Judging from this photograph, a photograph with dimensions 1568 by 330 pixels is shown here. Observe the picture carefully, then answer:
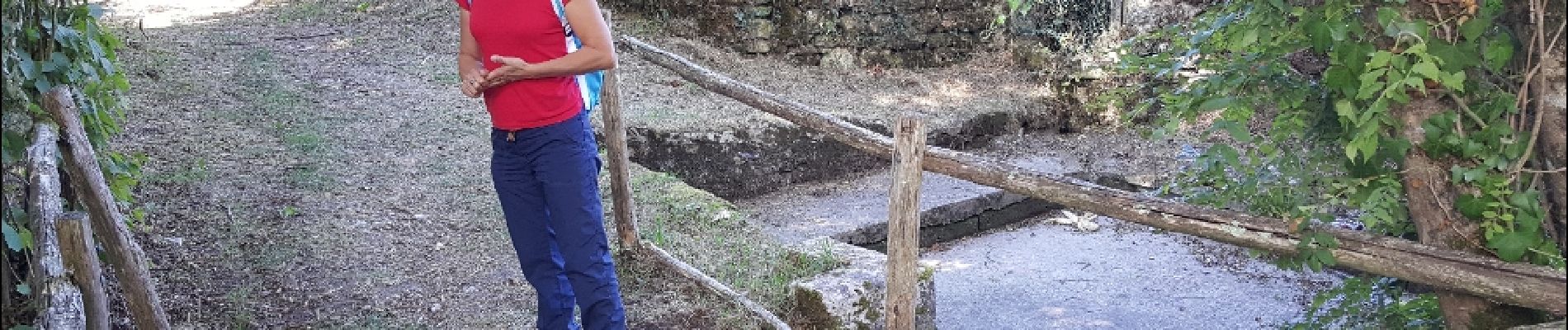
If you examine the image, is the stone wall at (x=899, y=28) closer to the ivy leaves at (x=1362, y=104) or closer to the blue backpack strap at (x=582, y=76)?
the ivy leaves at (x=1362, y=104)

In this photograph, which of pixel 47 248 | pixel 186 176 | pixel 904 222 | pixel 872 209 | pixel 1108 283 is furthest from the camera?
pixel 872 209

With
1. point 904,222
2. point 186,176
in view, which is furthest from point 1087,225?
point 186,176

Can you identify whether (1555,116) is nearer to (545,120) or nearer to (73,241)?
(545,120)

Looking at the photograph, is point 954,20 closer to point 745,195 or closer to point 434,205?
point 745,195

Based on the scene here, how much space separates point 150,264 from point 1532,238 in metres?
4.33

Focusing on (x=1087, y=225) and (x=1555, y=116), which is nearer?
(x=1555, y=116)

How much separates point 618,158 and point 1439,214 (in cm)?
276

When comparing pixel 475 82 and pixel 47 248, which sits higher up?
pixel 475 82

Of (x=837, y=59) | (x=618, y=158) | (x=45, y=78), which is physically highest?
(x=45, y=78)

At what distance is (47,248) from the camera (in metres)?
2.91

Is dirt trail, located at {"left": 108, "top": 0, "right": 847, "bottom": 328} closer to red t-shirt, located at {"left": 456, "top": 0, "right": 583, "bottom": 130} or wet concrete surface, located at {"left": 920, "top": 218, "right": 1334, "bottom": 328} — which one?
red t-shirt, located at {"left": 456, "top": 0, "right": 583, "bottom": 130}

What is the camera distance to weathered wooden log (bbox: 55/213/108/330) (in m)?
2.93

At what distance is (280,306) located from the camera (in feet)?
14.7

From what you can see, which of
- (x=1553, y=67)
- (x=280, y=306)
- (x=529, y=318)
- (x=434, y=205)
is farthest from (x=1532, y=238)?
(x=434, y=205)
